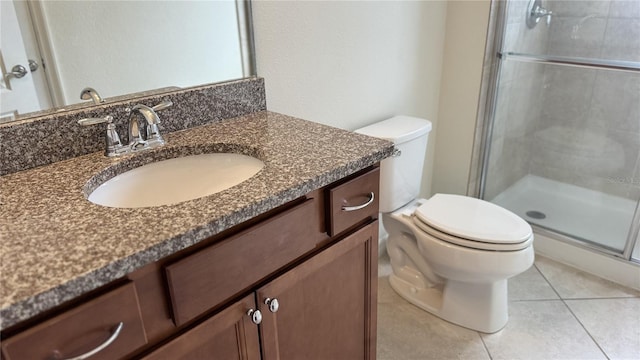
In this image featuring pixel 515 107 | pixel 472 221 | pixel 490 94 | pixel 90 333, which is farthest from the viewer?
pixel 515 107

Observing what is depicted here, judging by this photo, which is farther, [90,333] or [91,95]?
[91,95]

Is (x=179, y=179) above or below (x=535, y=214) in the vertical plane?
above

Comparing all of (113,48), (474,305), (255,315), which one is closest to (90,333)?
(255,315)

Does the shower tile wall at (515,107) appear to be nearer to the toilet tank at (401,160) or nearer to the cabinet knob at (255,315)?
the toilet tank at (401,160)

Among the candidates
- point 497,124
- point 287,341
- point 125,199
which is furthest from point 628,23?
point 125,199

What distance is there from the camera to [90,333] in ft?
2.25

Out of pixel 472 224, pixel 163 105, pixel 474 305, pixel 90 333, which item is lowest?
pixel 474 305

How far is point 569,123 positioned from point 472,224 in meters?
1.35

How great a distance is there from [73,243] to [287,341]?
1.78ft

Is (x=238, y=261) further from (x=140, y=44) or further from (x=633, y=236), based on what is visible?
(x=633, y=236)

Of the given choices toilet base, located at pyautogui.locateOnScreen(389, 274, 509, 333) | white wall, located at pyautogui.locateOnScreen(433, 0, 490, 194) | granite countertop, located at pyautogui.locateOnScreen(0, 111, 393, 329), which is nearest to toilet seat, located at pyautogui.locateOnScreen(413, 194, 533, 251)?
toilet base, located at pyautogui.locateOnScreen(389, 274, 509, 333)

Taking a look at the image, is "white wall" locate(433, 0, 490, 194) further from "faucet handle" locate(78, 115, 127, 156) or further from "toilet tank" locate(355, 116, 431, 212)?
"faucet handle" locate(78, 115, 127, 156)

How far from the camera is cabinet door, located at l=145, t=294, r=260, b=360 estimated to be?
822mm

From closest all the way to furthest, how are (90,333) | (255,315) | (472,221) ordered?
1. (90,333)
2. (255,315)
3. (472,221)
